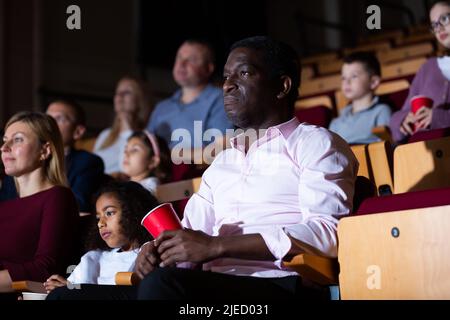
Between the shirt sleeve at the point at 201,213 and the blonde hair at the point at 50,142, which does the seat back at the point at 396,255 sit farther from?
the blonde hair at the point at 50,142

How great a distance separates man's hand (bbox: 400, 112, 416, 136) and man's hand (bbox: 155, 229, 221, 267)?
63 centimetres

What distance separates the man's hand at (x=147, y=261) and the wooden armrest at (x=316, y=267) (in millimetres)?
135

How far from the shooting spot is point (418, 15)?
12.2 feet

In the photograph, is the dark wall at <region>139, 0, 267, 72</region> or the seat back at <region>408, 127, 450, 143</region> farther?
the dark wall at <region>139, 0, 267, 72</region>

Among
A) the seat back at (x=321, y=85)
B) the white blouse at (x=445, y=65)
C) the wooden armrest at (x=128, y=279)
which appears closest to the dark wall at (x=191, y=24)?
the seat back at (x=321, y=85)

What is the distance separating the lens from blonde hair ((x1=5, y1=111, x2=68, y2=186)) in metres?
1.13

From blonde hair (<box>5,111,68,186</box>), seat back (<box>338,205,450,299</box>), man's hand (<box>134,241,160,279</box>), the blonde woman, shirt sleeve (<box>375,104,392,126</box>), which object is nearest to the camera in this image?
seat back (<box>338,205,450,299</box>)

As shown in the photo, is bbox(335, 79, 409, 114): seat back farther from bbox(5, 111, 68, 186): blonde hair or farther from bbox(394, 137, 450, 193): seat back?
bbox(5, 111, 68, 186): blonde hair

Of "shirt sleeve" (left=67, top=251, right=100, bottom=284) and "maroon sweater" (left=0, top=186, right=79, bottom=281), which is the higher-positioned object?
"maroon sweater" (left=0, top=186, right=79, bottom=281)

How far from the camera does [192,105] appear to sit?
63.8 inches

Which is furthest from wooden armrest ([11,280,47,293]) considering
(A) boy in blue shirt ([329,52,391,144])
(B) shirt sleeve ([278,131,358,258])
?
(A) boy in blue shirt ([329,52,391,144])

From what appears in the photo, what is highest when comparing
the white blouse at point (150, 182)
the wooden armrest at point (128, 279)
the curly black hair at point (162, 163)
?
the curly black hair at point (162, 163)

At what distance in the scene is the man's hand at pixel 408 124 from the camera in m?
1.22
